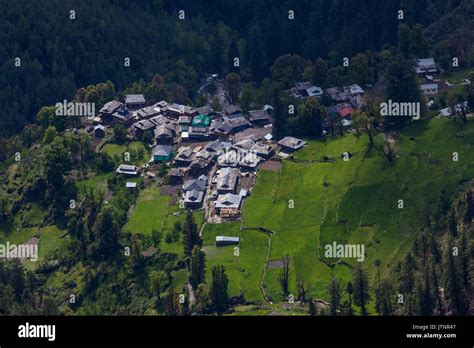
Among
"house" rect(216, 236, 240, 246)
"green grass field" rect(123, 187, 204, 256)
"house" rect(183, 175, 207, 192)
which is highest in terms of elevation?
"house" rect(183, 175, 207, 192)

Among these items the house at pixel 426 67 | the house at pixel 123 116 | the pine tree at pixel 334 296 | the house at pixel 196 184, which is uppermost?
the house at pixel 426 67

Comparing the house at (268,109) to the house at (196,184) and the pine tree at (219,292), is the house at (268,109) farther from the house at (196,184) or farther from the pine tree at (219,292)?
the pine tree at (219,292)

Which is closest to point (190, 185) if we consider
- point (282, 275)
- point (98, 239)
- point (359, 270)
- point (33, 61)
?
point (98, 239)

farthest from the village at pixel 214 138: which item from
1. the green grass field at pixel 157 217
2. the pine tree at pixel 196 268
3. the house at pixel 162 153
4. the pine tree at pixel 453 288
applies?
the pine tree at pixel 453 288

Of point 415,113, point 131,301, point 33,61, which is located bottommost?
point 131,301

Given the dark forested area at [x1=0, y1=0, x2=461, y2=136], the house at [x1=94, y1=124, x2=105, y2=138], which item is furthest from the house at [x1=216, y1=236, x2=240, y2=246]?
the dark forested area at [x1=0, y1=0, x2=461, y2=136]

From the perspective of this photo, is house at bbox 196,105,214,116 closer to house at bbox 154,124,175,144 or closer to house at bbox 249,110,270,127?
house at bbox 249,110,270,127
